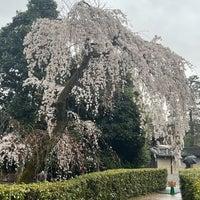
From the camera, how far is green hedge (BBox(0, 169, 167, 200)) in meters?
6.47

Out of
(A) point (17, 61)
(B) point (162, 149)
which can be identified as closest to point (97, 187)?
(A) point (17, 61)

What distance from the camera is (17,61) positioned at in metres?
19.6

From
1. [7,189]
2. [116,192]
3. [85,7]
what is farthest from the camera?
[116,192]

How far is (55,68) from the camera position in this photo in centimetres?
838

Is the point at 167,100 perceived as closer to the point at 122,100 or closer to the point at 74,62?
the point at 74,62

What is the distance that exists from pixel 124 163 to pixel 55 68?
10409 millimetres

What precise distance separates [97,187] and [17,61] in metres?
11.5

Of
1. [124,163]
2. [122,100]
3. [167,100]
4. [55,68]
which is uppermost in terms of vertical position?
[122,100]

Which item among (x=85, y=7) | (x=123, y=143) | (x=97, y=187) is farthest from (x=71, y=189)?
(x=123, y=143)

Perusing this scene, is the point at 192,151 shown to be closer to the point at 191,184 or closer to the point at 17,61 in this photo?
the point at 17,61

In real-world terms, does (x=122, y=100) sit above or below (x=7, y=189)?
above

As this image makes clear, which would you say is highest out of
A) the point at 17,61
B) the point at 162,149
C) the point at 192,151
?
the point at 17,61

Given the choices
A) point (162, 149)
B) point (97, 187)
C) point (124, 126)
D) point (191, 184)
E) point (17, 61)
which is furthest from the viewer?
point (162, 149)

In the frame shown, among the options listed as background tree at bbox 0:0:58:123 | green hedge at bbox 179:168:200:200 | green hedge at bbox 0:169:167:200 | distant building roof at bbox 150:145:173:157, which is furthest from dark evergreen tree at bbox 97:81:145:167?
green hedge at bbox 179:168:200:200
